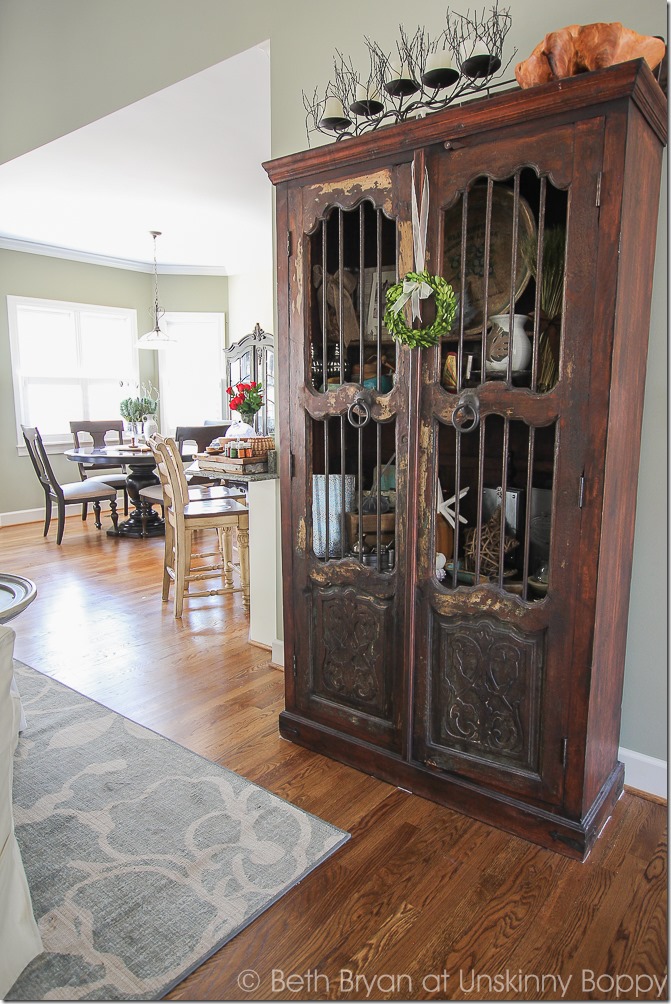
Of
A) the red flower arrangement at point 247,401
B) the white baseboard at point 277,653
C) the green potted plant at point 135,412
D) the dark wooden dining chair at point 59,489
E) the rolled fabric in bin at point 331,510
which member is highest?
the red flower arrangement at point 247,401

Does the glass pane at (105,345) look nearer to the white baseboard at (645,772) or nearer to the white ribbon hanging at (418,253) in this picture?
the white ribbon hanging at (418,253)

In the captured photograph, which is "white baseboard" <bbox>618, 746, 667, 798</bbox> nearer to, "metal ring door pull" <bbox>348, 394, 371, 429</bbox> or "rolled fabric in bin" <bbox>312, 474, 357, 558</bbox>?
"rolled fabric in bin" <bbox>312, 474, 357, 558</bbox>

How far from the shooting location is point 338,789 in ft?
7.02

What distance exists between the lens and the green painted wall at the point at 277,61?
1955 mm

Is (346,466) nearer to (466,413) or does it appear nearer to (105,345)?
(466,413)

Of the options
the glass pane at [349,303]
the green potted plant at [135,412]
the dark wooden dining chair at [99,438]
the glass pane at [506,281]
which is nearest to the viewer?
the glass pane at [506,281]

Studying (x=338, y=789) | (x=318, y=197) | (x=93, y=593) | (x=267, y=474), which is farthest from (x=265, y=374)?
(x=338, y=789)

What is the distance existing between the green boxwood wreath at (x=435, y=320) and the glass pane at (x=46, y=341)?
5733mm

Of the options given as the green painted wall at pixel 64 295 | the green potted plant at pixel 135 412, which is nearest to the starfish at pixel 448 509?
the green potted plant at pixel 135 412

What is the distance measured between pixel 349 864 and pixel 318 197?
Result: 207 centimetres

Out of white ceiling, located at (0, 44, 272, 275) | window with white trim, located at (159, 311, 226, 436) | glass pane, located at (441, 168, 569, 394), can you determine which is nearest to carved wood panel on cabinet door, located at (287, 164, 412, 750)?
glass pane, located at (441, 168, 569, 394)

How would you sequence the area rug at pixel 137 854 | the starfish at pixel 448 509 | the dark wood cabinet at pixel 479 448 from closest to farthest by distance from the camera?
the area rug at pixel 137 854
the dark wood cabinet at pixel 479 448
the starfish at pixel 448 509

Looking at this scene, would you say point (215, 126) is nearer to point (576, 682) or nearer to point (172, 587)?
point (172, 587)

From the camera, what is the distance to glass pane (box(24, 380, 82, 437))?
21.6 ft
